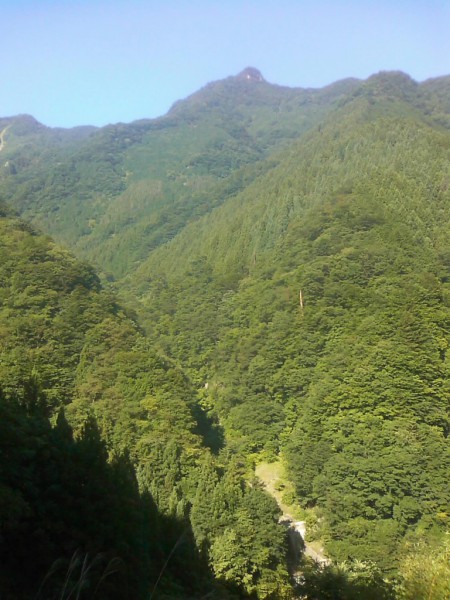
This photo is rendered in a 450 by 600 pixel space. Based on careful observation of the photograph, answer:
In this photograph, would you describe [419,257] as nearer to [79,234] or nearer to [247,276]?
[247,276]

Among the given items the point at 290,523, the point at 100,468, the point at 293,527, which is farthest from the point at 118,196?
the point at 100,468

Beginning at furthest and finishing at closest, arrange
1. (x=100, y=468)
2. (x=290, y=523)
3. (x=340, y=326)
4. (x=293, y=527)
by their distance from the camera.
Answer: (x=340, y=326)
(x=290, y=523)
(x=293, y=527)
(x=100, y=468)

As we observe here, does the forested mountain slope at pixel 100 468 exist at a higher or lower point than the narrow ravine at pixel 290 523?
higher

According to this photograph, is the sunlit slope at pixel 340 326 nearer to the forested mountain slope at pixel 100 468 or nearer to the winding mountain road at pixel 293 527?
the winding mountain road at pixel 293 527

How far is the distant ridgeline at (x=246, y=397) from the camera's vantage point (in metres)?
17.0

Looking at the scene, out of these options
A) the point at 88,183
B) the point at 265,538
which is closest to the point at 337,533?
the point at 265,538

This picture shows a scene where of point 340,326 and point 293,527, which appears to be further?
point 340,326

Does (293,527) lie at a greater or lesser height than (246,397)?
lesser

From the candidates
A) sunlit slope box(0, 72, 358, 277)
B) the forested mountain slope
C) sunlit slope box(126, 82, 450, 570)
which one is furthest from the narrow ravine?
sunlit slope box(0, 72, 358, 277)

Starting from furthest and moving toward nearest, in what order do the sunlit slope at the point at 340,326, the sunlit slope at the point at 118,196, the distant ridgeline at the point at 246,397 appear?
the sunlit slope at the point at 118,196, the sunlit slope at the point at 340,326, the distant ridgeline at the point at 246,397

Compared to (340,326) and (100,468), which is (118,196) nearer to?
(340,326)

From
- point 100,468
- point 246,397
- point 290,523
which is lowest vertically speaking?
point 290,523

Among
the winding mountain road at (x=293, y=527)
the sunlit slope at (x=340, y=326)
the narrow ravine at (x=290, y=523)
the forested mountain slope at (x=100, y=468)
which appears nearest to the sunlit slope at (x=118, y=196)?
the sunlit slope at (x=340, y=326)

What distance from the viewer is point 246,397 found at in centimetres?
6041
